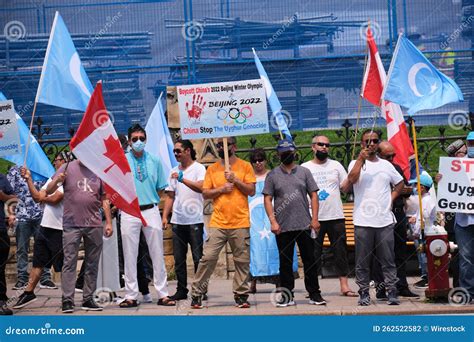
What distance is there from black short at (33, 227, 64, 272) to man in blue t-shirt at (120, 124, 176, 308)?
94 centimetres

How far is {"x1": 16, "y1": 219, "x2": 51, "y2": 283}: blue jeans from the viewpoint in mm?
15141

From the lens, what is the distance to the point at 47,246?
546 inches

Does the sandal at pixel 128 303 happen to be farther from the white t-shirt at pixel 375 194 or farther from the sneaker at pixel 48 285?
the white t-shirt at pixel 375 194

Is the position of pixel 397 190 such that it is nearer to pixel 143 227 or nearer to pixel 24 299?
pixel 143 227

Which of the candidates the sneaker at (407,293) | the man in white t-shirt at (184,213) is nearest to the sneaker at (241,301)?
the man in white t-shirt at (184,213)

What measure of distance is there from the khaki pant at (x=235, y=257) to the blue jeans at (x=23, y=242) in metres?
2.97

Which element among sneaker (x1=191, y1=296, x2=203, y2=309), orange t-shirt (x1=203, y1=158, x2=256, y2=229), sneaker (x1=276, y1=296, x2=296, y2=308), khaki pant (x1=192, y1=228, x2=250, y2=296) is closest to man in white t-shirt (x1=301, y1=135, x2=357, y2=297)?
sneaker (x1=276, y1=296, x2=296, y2=308)

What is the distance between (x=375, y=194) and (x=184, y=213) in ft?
7.25

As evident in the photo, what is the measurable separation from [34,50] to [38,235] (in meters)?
6.21

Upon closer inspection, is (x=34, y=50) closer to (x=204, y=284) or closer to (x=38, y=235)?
(x=38, y=235)

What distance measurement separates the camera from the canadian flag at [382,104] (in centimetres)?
1435

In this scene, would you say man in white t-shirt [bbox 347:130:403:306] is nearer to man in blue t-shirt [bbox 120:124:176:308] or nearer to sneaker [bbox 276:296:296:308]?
sneaker [bbox 276:296:296:308]

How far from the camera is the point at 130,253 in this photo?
43.9 ft

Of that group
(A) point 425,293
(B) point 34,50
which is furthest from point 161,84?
(A) point 425,293
